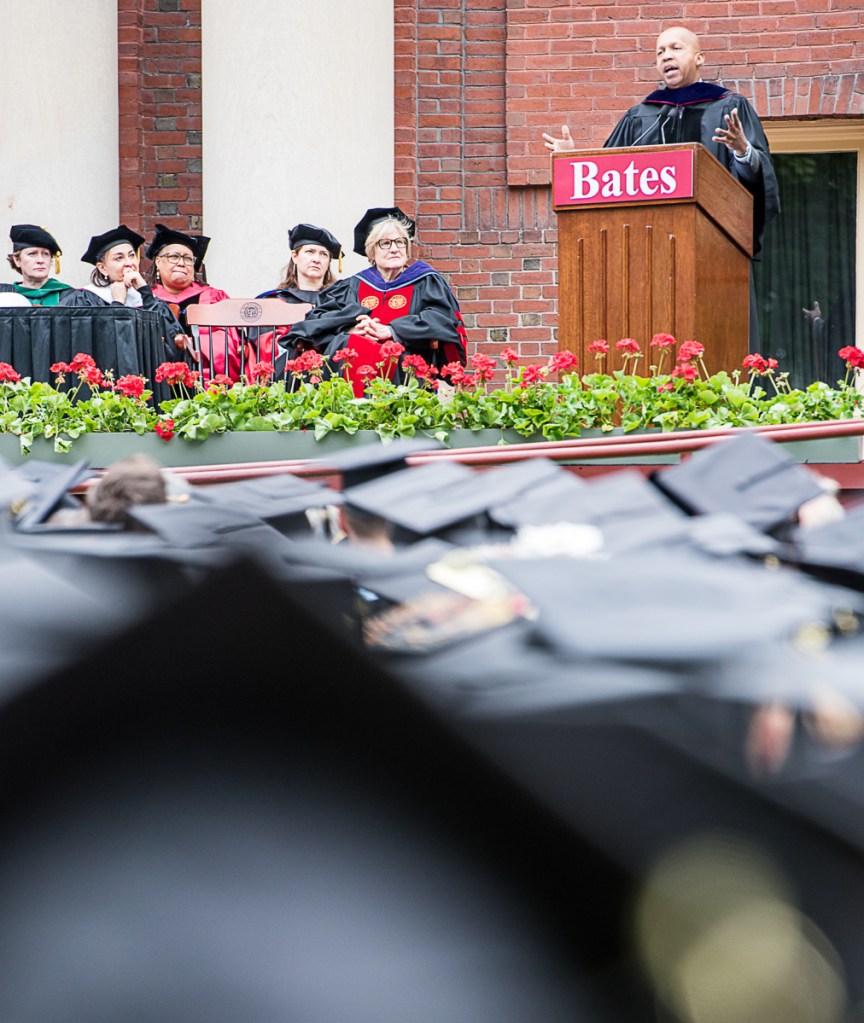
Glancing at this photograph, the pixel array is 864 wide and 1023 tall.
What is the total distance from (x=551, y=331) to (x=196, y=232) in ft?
7.71

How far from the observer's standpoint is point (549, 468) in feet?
4.35

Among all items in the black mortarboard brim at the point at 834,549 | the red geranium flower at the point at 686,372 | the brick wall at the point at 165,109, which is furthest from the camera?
the brick wall at the point at 165,109

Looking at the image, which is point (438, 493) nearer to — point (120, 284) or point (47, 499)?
point (47, 499)

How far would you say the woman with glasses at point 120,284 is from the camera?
260 inches

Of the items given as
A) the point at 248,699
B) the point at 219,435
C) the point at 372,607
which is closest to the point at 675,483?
the point at 372,607

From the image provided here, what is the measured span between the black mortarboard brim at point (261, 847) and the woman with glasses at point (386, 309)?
16.3ft

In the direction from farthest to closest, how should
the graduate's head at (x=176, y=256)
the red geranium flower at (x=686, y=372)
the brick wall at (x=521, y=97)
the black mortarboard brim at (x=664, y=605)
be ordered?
1. the brick wall at (x=521, y=97)
2. the graduate's head at (x=176, y=256)
3. the red geranium flower at (x=686, y=372)
4. the black mortarboard brim at (x=664, y=605)

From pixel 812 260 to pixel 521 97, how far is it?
6.94 feet

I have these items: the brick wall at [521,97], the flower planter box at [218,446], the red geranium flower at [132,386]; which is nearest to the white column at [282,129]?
the brick wall at [521,97]

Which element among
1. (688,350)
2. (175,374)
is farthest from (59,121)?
(688,350)

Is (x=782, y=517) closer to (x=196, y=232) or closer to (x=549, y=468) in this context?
(x=549, y=468)

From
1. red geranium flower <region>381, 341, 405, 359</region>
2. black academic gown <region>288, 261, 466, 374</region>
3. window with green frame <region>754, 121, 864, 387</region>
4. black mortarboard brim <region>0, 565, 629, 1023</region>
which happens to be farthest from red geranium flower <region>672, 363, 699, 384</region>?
window with green frame <region>754, 121, 864, 387</region>

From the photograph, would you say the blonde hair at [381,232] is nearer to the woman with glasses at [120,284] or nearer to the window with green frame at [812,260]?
the woman with glasses at [120,284]

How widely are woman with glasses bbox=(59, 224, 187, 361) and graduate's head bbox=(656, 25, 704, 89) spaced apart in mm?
2590
